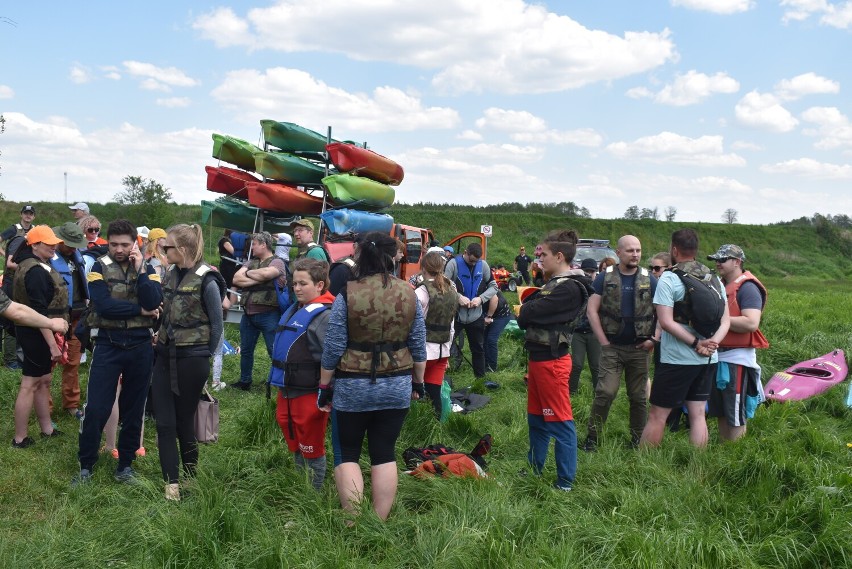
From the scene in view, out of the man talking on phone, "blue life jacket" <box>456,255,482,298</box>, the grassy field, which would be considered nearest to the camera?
the grassy field

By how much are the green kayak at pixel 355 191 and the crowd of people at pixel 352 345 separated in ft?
14.0

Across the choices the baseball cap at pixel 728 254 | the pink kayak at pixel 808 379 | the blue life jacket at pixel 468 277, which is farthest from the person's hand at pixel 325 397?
the pink kayak at pixel 808 379

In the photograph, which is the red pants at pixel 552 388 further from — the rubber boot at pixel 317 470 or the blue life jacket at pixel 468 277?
the blue life jacket at pixel 468 277

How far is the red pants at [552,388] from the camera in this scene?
4.18 metres

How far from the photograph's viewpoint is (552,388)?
13.7ft

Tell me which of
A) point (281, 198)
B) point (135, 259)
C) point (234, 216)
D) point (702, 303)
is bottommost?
point (702, 303)

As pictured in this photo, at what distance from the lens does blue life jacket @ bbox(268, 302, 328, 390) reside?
378 cm

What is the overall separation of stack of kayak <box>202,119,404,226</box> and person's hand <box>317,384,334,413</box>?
21.3ft

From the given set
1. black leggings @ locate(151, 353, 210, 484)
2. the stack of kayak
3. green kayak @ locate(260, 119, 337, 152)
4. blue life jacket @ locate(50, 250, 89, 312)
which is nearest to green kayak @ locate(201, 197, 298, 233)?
the stack of kayak

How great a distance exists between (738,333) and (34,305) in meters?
5.43

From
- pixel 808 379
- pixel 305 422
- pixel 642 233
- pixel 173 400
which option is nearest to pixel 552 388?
pixel 305 422

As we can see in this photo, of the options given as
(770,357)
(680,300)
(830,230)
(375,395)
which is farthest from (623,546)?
(830,230)

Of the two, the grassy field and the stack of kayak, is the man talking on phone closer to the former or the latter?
the grassy field

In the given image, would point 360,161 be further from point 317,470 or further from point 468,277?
point 317,470
